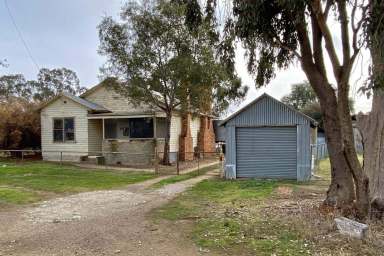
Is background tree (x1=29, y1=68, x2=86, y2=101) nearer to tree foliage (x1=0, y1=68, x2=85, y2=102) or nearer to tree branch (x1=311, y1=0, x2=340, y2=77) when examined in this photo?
tree foliage (x1=0, y1=68, x2=85, y2=102)

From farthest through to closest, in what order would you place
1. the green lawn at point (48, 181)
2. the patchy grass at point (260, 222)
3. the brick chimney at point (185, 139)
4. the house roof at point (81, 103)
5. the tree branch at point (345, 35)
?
the brick chimney at point (185, 139) < the house roof at point (81, 103) < the green lawn at point (48, 181) < the tree branch at point (345, 35) < the patchy grass at point (260, 222)

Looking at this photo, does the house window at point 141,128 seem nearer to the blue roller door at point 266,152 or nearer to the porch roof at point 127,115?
the porch roof at point 127,115

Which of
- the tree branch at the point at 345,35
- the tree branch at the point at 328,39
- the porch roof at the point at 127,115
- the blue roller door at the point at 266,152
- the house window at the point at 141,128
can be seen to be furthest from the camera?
the house window at the point at 141,128

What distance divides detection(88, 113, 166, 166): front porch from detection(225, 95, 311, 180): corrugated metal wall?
7.30 m

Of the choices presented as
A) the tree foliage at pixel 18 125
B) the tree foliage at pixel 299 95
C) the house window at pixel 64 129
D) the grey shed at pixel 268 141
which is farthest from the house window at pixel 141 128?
the tree foliage at pixel 299 95

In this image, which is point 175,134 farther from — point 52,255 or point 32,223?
point 52,255

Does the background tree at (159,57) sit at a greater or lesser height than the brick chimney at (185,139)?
greater

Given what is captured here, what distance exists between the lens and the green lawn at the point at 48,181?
44.2ft

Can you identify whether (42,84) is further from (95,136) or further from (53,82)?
(95,136)

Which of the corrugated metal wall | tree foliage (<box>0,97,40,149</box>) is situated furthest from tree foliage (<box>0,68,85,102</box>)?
the corrugated metal wall

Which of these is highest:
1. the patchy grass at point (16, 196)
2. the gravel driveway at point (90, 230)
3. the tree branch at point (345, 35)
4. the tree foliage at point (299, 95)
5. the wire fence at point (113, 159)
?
the tree foliage at point (299, 95)

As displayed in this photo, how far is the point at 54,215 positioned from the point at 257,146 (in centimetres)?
1039

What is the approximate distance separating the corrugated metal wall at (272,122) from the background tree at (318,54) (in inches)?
264

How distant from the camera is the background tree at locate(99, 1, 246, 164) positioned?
21.5 metres
